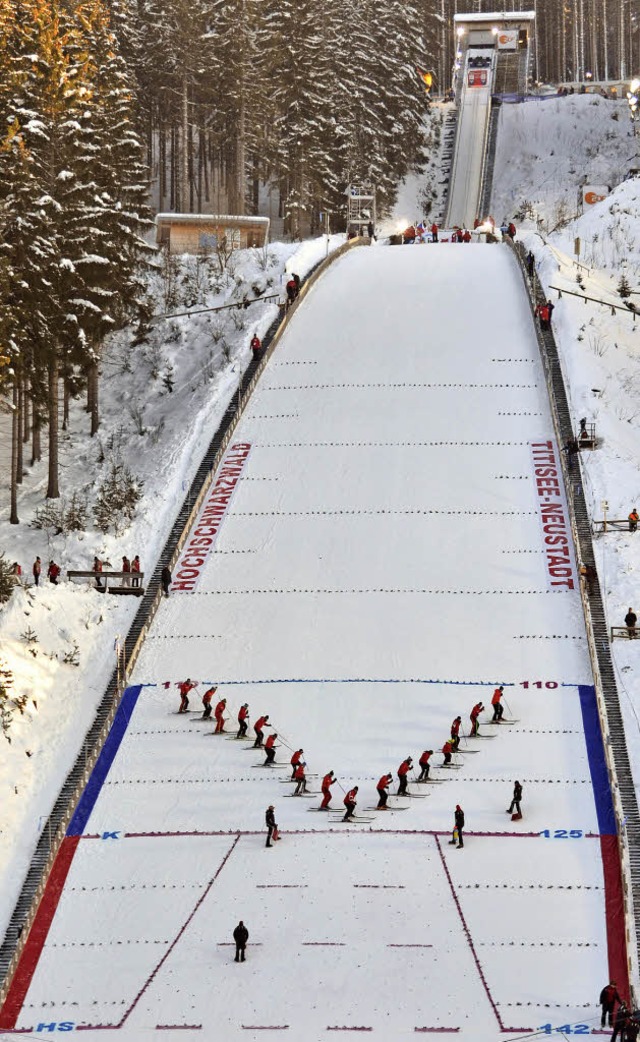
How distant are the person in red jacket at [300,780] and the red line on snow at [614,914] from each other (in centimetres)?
546

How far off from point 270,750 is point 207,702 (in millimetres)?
2262

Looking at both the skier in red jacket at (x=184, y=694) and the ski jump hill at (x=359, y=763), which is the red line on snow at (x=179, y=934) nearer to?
the ski jump hill at (x=359, y=763)

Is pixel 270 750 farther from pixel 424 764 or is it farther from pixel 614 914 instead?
pixel 614 914

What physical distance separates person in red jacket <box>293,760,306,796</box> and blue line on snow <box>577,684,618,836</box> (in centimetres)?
522

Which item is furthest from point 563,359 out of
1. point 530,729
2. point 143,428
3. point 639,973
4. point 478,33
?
point 478,33

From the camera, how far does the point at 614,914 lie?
80.8ft

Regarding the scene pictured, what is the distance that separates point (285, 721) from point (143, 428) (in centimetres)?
2000

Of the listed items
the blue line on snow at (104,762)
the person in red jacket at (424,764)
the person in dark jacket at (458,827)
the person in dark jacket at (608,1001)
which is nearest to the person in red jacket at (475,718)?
the person in red jacket at (424,764)

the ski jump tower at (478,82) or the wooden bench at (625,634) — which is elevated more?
the ski jump tower at (478,82)

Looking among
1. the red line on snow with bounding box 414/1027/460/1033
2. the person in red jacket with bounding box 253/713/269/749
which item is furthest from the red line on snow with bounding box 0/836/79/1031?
the red line on snow with bounding box 414/1027/460/1033

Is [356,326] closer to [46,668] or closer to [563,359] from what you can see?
[563,359]

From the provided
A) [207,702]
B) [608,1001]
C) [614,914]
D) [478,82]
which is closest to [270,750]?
[207,702]

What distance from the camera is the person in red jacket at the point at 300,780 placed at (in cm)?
2827

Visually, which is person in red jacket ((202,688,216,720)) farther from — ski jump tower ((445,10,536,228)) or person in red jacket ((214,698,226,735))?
ski jump tower ((445,10,536,228))
